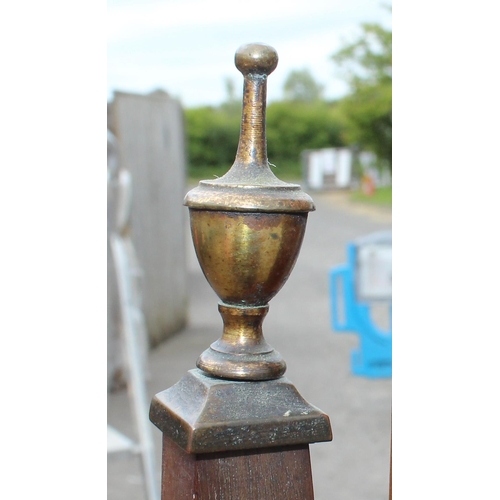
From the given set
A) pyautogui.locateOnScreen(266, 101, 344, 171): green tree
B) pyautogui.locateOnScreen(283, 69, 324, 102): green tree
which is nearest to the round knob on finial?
pyautogui.locateOnScreen(266, 101, 344, 171): green tree

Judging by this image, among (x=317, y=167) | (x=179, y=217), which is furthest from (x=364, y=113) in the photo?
(x=179, y=217)

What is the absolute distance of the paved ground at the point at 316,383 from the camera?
4012mm

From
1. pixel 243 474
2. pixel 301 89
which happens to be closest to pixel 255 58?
pixel 243 474

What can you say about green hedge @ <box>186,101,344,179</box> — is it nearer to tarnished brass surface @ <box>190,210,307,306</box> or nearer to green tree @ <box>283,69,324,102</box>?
green tree @ <box>283,69,324,102</box>

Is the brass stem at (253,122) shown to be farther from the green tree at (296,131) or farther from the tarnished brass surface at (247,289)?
the green tree at (296,131)

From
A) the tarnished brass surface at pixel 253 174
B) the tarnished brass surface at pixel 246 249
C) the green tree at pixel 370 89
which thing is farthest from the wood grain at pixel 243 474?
the green tree at pixel 370 89

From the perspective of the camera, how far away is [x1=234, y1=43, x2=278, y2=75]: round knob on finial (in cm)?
85

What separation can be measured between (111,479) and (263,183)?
3488 millimetres

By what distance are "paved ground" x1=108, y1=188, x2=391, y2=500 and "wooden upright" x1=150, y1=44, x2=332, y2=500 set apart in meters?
2.45

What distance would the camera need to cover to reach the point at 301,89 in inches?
1390
